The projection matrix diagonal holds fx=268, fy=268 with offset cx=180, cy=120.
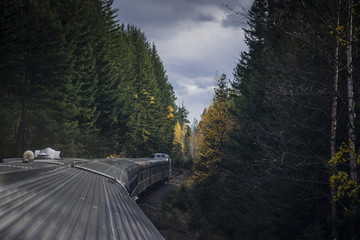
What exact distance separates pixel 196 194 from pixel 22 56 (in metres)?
16.7

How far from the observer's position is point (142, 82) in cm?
4678

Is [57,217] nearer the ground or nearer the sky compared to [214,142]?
nearer the ground

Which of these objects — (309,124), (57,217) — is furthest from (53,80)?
(57,217)

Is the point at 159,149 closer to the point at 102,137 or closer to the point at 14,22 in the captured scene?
the point at 102,137

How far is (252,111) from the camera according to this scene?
1351 cm

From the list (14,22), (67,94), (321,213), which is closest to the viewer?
(321,213)

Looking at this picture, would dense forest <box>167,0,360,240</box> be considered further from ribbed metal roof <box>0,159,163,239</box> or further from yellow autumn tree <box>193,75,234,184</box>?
yellow autumn tree <box>193,75,234,184</box>

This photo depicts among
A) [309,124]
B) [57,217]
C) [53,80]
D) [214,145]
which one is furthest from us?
[214,145]

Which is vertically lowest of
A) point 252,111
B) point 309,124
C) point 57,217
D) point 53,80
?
point 57,217

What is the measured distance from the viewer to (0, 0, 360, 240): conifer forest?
6.88 meters

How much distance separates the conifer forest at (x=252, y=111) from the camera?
6.88 m

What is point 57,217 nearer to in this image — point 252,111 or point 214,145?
point 252,111

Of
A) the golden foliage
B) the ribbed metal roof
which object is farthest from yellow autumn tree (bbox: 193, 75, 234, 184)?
the ribbed metal roof

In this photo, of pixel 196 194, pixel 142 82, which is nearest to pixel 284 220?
pixel 196 194
